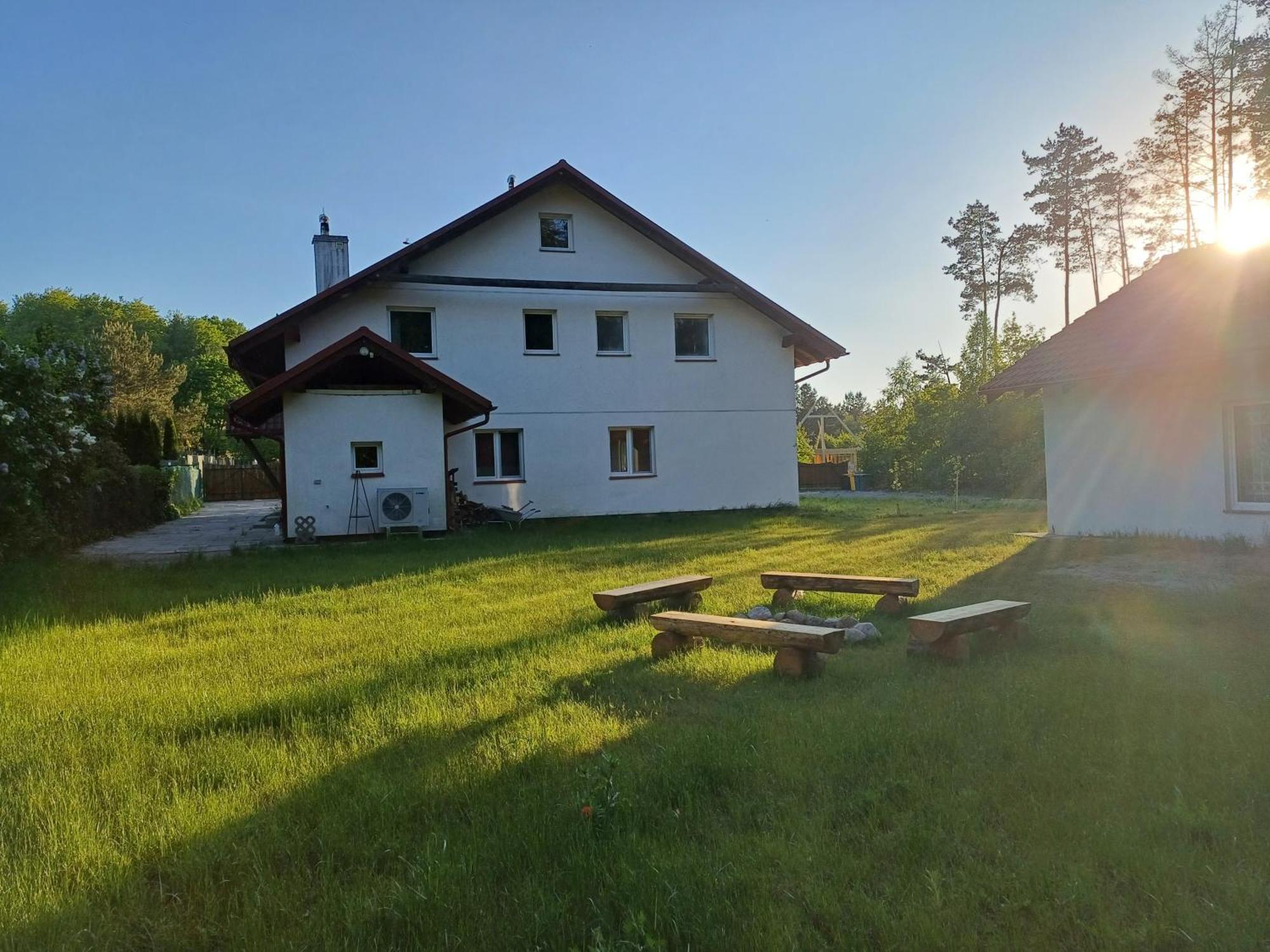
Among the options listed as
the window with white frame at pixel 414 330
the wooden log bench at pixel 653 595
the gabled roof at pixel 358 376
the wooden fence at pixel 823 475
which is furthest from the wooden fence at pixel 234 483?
the wooden log bench at pixel 653 595

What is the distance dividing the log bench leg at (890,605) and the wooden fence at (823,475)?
2989cm

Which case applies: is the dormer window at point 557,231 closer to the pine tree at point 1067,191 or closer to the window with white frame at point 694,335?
the window with white frame at point 694,335

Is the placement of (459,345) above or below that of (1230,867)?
above

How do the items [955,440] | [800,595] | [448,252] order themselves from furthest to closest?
1. [955,440]
2. [448,252]
3. [800,595]

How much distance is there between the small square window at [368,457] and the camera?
596 inches

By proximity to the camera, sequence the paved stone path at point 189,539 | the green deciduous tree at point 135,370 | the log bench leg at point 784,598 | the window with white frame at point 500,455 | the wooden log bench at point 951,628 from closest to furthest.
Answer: the wooden log bench at point 951,628 → the log bench leg at point 784,598 → the paved stone path at point 189,539 → the window with white frame at point 500,455 → the green deciduous tree at point 135,370

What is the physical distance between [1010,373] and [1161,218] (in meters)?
22.2

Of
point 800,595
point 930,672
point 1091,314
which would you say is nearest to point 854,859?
point 930,672

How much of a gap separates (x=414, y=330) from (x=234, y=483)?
25106mm

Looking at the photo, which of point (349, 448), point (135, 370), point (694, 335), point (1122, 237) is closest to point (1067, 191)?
point (1122, 237)

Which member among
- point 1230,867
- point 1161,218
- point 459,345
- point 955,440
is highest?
point 1161,218

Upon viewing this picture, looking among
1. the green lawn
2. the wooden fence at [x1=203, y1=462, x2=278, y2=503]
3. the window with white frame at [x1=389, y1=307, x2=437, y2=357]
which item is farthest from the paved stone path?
the wooden fence at [x1=203, y1=462, x2=278, y2=503]

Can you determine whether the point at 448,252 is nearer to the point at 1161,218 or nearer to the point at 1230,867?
the point at 1230,867

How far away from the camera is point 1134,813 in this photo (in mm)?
3002
